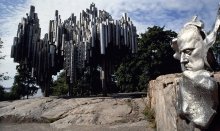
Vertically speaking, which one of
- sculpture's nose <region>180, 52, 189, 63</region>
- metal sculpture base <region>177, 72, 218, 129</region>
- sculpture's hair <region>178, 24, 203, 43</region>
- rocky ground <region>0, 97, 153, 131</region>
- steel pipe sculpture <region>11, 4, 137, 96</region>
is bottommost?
rocky ground <region>0, 97, 153, 131</region>

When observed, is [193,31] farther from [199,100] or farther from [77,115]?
[77,115]

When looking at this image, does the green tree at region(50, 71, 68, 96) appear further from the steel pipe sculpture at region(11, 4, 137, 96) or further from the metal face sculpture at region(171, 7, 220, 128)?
the metal face sculpture at region(171, 7, 220, 128)

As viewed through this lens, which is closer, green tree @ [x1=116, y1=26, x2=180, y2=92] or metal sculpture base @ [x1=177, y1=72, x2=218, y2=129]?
metal sculpture base @ [x1=177, y1=72, x2=218, y2=129]

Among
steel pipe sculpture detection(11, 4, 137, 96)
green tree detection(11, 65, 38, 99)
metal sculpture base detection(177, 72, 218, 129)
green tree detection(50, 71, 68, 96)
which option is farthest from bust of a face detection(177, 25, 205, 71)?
green tree detection(50, 71, 68, 96)

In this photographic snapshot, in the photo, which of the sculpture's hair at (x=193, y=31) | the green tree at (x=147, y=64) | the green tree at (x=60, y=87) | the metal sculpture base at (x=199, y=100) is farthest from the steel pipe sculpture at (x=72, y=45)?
the metal sculpture base at (x=199, y=100)

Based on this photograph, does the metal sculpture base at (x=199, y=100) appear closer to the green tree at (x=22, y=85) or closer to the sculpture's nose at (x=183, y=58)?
the sculpture's nose at (x=183, y=58)

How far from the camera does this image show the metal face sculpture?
16.3ft

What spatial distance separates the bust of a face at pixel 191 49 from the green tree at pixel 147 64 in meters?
23.9

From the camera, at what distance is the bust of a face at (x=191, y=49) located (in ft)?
17.6

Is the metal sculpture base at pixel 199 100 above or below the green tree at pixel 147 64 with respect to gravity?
below

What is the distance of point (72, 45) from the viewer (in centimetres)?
1847

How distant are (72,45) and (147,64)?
13.4 metres

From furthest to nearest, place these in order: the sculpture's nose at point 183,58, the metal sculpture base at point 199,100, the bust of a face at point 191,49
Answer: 1. the sculpture's nose at point 183,58
2. the bust of a face at point 191,49
3. the metal sculpture base at point 199,100

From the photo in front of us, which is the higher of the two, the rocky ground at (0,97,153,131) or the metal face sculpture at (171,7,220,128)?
the metal face sculpture at (171,7,220,128)
